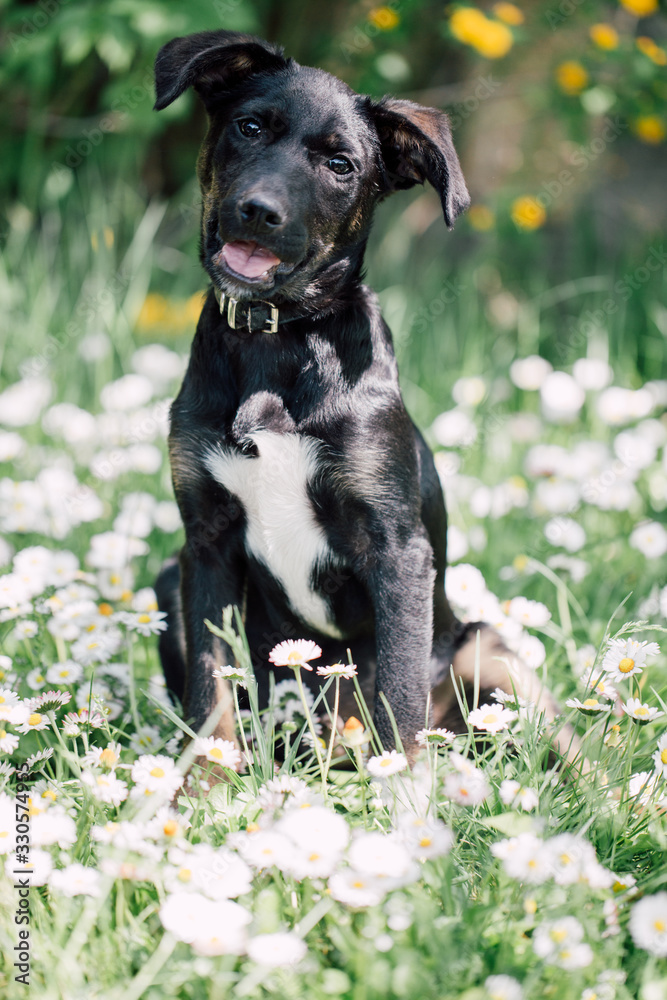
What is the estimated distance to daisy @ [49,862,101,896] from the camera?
1579 mm

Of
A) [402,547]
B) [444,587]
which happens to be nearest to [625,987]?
[402,547]

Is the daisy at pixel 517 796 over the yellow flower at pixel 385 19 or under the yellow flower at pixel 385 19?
under

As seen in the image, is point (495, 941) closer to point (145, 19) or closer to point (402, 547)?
point (402, 547)

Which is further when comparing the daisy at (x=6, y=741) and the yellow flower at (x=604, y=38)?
the yellow flower at (x=604, y=38)

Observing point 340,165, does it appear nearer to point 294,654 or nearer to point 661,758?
point 294,654

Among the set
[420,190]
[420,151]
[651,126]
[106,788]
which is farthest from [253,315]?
[420,190]

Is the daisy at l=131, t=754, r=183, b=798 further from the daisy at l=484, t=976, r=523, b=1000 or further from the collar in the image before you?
the collar

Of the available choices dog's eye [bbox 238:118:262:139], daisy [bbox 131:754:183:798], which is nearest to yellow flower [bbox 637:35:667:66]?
dog's eye [bbox 238:118:262:139]

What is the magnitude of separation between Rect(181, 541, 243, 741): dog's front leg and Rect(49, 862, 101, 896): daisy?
76cm

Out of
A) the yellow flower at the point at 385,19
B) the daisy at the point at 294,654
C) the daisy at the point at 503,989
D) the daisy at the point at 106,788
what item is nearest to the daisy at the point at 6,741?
the daisy at the point at 106,788

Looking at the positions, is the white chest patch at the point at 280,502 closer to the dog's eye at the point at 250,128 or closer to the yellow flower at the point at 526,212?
the dog's eye at the point at 250,128

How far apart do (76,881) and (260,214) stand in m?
1.51

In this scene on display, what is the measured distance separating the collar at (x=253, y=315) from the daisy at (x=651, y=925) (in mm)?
1593

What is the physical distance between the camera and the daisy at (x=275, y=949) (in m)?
1.39
